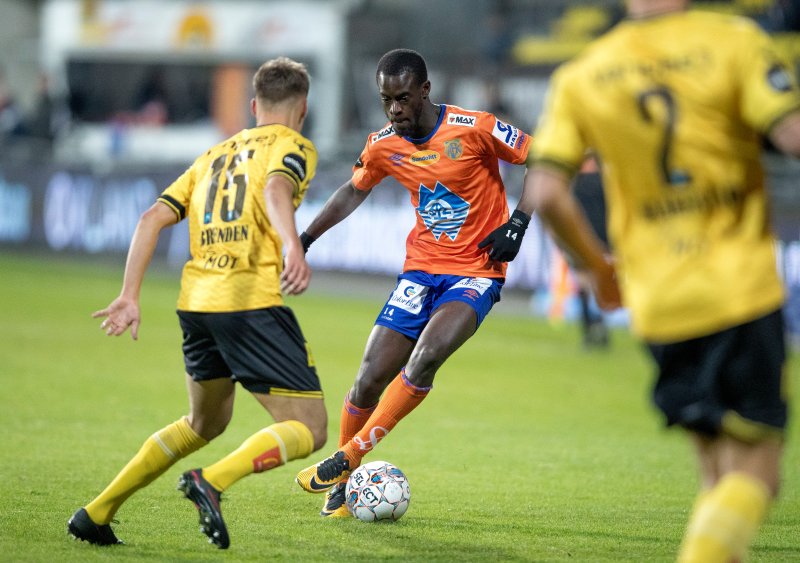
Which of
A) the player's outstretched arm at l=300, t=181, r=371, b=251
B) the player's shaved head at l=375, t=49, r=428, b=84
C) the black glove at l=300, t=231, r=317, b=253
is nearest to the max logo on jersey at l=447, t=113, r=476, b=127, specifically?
the player's shaved head at l=375, t=49, r=428, b=84

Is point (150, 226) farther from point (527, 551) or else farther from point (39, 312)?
point (39, 312)

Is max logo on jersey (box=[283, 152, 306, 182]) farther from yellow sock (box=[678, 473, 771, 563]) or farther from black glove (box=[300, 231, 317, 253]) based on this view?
yellow sock (box=[678, 473, 771, 563])

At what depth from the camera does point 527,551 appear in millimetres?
5703

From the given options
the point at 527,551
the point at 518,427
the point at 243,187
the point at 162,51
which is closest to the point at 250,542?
the point at 527,551

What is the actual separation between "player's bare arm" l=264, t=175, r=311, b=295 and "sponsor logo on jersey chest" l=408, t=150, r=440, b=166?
64.5 inches

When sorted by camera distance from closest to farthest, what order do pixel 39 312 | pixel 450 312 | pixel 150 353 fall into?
pixel 450 312
pixel 150 353
pixel 39 312

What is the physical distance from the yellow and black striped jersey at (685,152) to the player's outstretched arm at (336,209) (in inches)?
116

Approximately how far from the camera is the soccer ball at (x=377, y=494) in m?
6.32

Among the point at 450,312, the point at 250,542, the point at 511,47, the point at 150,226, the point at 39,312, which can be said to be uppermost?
the point at 511,47

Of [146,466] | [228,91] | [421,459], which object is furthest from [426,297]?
[228,91]

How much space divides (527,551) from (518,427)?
4.34m

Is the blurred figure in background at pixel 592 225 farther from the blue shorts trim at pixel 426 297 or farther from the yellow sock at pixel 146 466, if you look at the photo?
the yellow sock at pixel 146 466

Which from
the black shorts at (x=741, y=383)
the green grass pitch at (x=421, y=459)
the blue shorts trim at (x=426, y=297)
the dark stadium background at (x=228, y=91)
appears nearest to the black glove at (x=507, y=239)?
the blue shorts trim at (x=426, y=297)

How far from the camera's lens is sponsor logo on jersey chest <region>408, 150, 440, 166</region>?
271 inches
